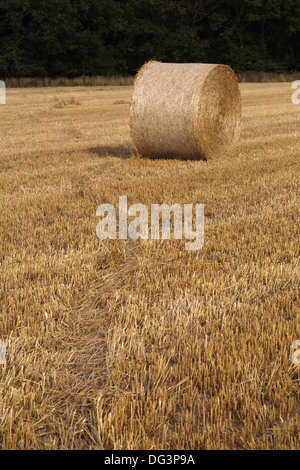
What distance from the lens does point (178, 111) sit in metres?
8.27

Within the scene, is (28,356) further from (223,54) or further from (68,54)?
(223,54)

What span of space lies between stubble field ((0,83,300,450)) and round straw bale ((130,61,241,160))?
1.60 metres

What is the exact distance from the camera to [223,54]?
4269 centimetres

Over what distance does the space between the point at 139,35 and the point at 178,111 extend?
116 ft

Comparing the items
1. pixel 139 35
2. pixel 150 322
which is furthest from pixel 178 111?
pixel 139 35

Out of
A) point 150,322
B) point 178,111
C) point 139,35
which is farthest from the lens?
point 139,35

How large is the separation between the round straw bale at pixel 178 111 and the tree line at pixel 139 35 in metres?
24.6

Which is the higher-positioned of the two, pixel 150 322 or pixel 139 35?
pixel 139 35

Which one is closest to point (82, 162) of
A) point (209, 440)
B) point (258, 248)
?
point (258, 248)

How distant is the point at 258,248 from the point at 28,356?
2.35 m

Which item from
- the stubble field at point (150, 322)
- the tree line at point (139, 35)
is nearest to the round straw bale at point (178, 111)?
the stubble field at point (150, 322)

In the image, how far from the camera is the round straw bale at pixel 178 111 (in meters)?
8.25

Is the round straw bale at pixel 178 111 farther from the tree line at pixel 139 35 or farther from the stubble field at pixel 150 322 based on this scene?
the tree line at pixel 139 35

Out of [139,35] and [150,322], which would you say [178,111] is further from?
[139,35]
